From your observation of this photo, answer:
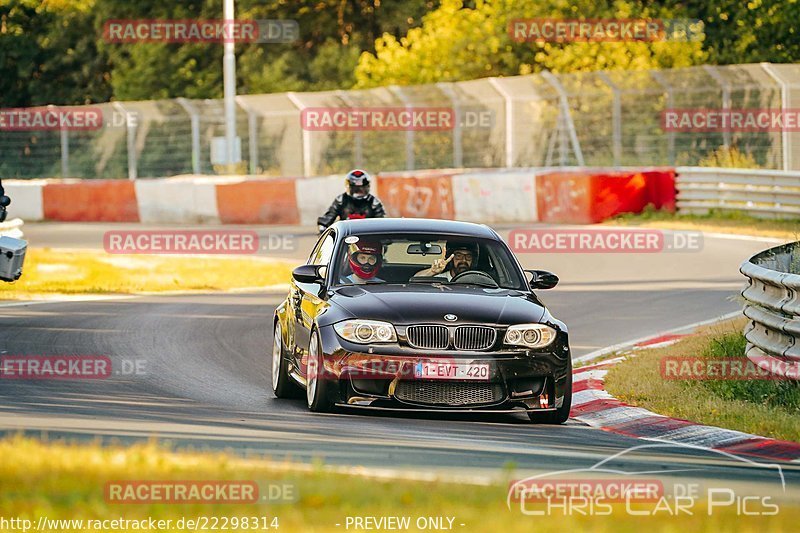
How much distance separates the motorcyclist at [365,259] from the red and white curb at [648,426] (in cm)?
178

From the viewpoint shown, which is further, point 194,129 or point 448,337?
point 194,129

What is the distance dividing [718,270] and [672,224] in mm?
7082

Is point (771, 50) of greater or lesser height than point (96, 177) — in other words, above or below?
above

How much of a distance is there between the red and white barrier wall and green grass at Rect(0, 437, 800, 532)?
24613 mm

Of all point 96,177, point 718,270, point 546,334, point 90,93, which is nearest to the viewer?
point 546,334

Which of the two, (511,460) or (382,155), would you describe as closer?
(511,460)

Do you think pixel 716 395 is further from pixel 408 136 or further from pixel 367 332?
pixel 408 136

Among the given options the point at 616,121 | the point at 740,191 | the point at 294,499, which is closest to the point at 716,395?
the point at 294,499

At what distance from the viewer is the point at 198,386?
12.5m

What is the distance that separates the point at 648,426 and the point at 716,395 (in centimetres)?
128

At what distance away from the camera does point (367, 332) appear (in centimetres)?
1084

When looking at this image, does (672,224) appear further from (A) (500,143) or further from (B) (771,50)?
(B) (771,50)

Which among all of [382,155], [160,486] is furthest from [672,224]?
[160,486]

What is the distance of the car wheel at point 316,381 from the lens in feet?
35.8
